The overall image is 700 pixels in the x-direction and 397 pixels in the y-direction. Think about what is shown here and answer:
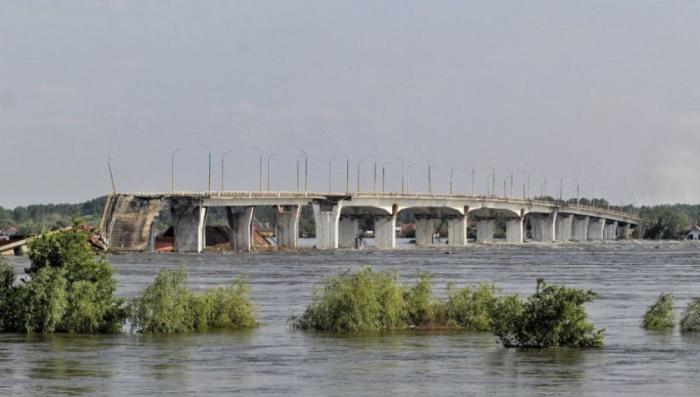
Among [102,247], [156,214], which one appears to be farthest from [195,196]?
[102,247]

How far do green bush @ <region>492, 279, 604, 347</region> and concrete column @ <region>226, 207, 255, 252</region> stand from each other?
141 metres

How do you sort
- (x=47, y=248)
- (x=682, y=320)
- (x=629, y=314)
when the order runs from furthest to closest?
(x=629, y=314)
(x=682, y=320)
(x=47, y=248)

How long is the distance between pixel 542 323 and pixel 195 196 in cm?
12698

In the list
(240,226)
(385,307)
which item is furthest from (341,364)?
(240,226)

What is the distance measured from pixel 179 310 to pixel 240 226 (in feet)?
459

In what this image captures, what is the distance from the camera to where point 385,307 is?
5297cm

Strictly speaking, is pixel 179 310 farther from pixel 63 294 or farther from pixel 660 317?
pixel 660 317

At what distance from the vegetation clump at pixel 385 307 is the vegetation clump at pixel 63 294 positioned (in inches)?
292

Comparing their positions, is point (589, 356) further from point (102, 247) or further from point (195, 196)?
point (195, 196)

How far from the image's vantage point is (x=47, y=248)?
168 ft

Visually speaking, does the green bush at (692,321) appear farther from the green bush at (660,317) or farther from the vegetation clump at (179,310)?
the vegetation clump at (179,310)

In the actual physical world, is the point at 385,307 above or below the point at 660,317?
above

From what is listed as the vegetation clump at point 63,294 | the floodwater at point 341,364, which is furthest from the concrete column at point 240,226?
the vegetation clump at point 63,294

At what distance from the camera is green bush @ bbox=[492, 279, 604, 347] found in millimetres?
46656
